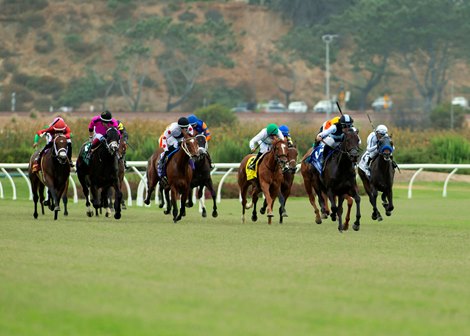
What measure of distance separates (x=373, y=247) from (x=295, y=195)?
50.9ft

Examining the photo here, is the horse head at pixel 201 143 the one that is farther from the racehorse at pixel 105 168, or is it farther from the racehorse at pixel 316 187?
the racehorse at pixel 316 187

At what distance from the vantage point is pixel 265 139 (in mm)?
18609

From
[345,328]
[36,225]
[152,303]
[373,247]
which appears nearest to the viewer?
[345,328]

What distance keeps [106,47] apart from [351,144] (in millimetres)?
75070

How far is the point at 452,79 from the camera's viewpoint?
92.2m

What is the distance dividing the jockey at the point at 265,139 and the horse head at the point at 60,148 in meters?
2.66

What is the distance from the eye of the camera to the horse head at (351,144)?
53.1 feet

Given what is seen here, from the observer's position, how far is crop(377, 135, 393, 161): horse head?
59.1ft

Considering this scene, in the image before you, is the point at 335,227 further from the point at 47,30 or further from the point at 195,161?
the point at 47,30

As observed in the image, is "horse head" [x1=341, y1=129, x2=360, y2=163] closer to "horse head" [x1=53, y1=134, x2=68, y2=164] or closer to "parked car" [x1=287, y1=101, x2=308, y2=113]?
"horse head" [x1=53, y1=134, x2=68, y2=164]

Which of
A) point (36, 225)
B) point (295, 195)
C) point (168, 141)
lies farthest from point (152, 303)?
point (295, 195)

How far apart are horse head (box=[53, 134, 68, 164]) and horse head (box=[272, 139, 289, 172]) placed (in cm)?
304

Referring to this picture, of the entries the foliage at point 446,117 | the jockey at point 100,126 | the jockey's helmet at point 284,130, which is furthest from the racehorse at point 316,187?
the foliage at point 446,117

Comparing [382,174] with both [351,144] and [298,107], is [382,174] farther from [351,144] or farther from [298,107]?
[298,107]
